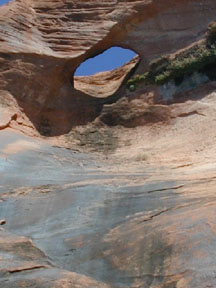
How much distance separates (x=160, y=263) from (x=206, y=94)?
312 inches

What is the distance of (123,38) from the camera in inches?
682

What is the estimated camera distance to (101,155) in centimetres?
1359

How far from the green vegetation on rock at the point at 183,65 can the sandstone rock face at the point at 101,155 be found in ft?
1.11

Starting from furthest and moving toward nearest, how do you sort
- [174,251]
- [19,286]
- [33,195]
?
1. [33,195]
2. [174,251]
3. [19,286]

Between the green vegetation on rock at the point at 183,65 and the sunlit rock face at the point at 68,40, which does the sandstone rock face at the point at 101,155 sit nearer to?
the sunlit rock face at the point at 68,40

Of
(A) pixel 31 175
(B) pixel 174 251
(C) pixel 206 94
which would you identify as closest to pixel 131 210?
(B) pixel 174 251

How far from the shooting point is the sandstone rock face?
8328 mm

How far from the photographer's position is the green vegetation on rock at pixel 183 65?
16.1 m

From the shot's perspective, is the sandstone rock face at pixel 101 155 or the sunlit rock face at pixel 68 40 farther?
the sunlit rock face at pixel 68 40

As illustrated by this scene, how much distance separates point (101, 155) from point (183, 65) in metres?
4.19

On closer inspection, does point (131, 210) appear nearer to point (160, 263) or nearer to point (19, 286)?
point (160, 263)

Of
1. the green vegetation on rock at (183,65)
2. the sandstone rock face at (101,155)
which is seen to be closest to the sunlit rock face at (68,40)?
the sandstone rock face at (101,155)

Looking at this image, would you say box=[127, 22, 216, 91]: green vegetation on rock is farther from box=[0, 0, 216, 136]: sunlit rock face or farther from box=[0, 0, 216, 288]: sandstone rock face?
box=[0, 0, 216, 136]: sunlit rock face

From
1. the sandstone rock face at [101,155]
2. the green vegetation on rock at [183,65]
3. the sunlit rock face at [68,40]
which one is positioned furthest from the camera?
the green vegetation on rock at [183,65]
